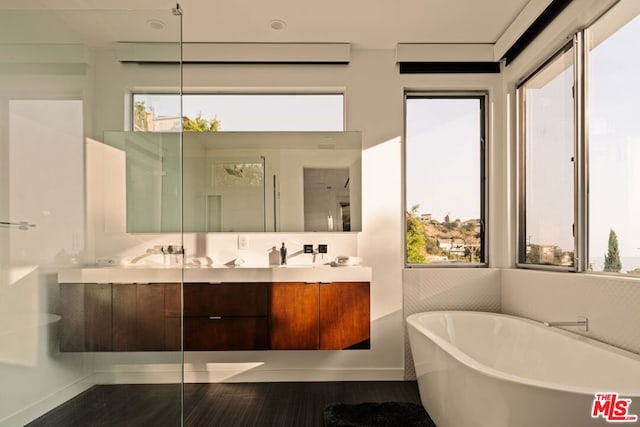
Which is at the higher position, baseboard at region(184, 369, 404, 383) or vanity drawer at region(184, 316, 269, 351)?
vanity drawer at region(184, 316, 269, 351)

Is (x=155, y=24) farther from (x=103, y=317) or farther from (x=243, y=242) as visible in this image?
(x=243, y=242)

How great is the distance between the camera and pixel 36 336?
1.85 meters

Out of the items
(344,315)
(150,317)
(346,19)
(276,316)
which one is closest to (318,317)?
(344,315)

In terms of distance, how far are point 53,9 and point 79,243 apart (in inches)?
44.7

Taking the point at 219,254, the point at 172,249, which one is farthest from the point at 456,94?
the point at 172,249

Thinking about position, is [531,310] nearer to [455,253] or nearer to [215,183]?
[455,253]

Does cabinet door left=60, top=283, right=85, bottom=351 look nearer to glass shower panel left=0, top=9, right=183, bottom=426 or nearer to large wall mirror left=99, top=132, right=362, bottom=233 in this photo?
glass shower panel left=0, top=9, right=183, bottom=426

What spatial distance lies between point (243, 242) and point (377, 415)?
167cm

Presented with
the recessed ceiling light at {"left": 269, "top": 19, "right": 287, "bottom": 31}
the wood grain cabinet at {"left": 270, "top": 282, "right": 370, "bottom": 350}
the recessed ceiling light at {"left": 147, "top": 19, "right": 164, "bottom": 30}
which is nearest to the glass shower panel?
the recessed ceiling light at {"left": 147, "top": 19, "right": 164, "bottom": 30}

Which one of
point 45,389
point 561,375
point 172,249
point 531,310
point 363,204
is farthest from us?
point 363,204

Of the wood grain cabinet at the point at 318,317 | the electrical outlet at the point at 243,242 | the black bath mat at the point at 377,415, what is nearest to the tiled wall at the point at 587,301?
the black bath mat at the point at 377,415

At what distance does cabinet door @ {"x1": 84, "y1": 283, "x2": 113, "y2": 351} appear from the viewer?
1.83m

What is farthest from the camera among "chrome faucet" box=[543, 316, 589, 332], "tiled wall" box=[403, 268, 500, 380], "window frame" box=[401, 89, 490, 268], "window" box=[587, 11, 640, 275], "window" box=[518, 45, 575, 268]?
"window frame" box=[401, 89, 490, 268]

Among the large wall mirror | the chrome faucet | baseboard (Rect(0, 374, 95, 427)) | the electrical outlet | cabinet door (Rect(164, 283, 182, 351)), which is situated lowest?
baseboard (Rect(0, 374, 95, 427))
